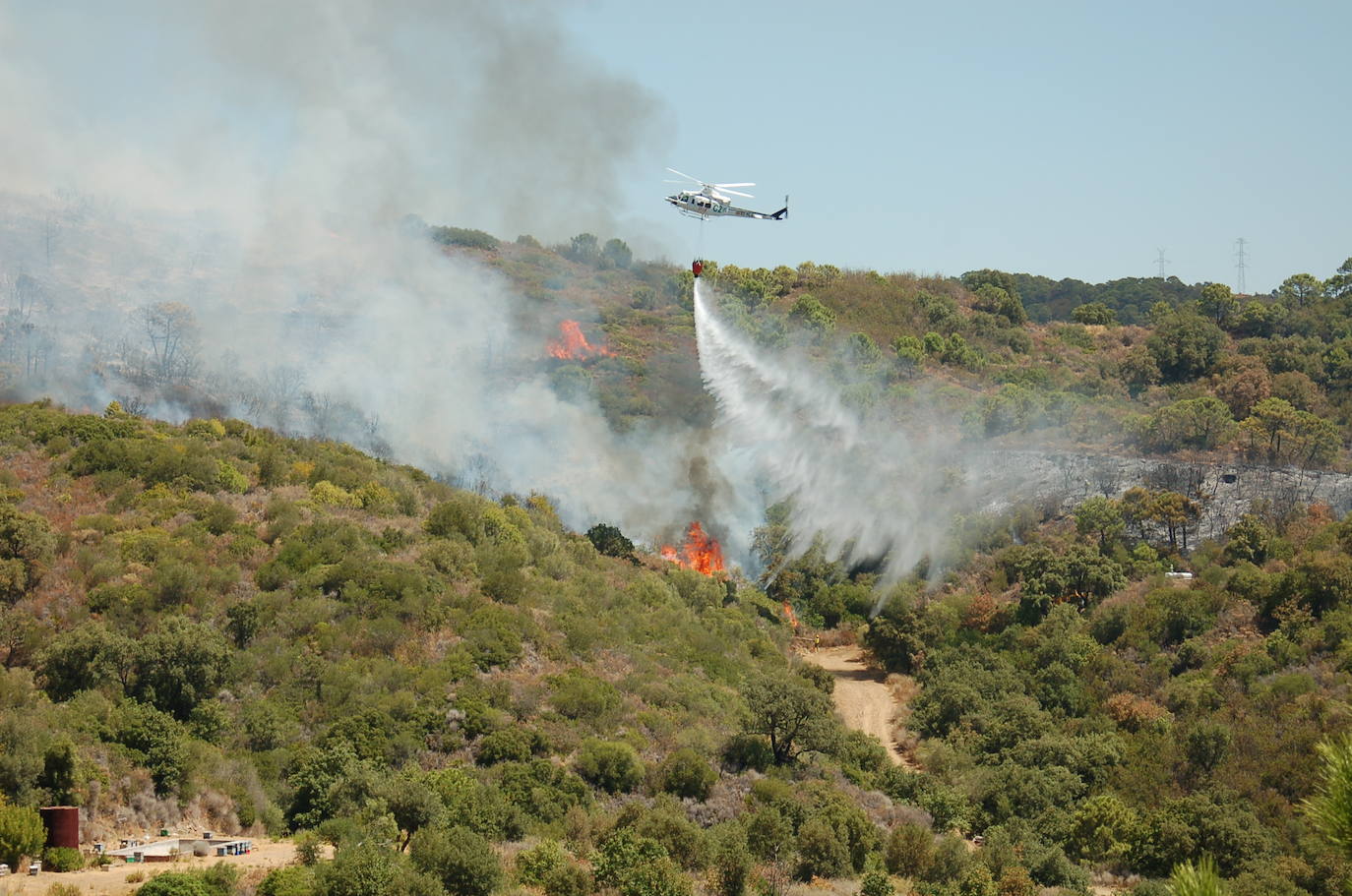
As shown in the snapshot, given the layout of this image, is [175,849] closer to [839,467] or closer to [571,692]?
[571,692]

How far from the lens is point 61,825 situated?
38.4m

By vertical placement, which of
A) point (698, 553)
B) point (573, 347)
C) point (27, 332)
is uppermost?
point (573, 347)

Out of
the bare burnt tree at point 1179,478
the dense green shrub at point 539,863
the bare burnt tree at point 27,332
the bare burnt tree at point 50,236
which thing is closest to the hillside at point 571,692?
the dense green shrub at point 539,863

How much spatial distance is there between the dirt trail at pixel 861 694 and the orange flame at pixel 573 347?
4244 centimetres

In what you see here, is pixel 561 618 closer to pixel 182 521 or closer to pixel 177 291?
pixel 182 521

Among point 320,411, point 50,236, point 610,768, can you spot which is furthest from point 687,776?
point 50,236

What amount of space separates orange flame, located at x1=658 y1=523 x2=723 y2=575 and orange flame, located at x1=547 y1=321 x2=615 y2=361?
Result: 30.0 m

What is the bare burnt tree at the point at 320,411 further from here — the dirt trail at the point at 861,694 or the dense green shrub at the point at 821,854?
the dense green shrub at the point at 821,854

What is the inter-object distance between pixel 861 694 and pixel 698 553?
58.7 ft

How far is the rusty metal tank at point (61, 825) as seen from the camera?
38125 millimetres

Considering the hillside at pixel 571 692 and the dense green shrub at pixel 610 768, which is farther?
the dense green shrub at pixel 610 768

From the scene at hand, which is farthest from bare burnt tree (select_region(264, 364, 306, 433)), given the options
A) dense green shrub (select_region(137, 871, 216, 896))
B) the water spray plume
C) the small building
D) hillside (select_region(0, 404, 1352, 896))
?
dense green shrub (select_region(137, 871, 216, 896))

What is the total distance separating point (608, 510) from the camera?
285ft

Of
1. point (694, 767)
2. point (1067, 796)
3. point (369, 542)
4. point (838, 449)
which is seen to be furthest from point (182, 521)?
point (838, 449)
